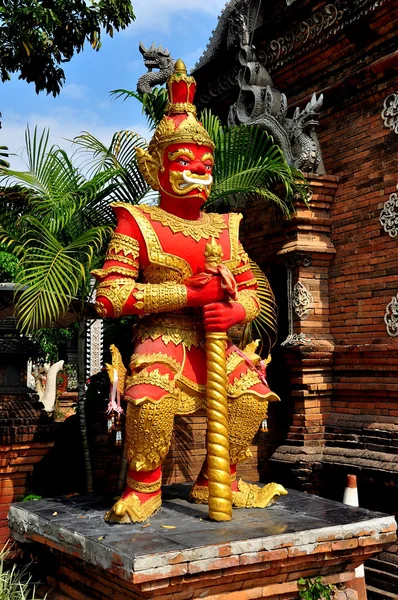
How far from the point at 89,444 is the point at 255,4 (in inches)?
211

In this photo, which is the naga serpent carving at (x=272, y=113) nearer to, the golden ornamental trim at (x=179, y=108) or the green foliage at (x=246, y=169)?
the green foliage at (x=246, y=169)

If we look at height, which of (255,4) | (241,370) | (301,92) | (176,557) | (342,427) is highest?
(255,4)

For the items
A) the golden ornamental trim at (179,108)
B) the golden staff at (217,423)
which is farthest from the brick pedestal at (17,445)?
the golden ornamental trim at (179,108)

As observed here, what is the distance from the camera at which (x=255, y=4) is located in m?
Result: 7.60

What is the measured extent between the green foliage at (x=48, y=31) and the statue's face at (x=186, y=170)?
4.56 m

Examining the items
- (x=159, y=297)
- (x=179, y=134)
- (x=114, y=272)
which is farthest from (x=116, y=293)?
(x=179, y=134)

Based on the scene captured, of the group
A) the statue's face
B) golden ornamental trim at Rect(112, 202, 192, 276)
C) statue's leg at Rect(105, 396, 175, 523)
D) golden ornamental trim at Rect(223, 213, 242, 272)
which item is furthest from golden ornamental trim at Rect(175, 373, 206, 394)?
the statue's face

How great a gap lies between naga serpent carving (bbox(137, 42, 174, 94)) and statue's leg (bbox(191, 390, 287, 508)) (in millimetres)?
4858

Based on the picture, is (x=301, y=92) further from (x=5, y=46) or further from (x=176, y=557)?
(x=176, y=557)

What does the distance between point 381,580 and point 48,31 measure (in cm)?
744

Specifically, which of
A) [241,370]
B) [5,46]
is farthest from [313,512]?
[5,46]

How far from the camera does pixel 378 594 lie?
5.59 m

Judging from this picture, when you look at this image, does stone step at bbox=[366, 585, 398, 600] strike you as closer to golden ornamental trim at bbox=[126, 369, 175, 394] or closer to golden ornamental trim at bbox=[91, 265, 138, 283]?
golden ornamental trim at bbox=[126, 369, 175, 394]

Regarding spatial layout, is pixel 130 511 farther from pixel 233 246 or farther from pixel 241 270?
pixel 233 246
